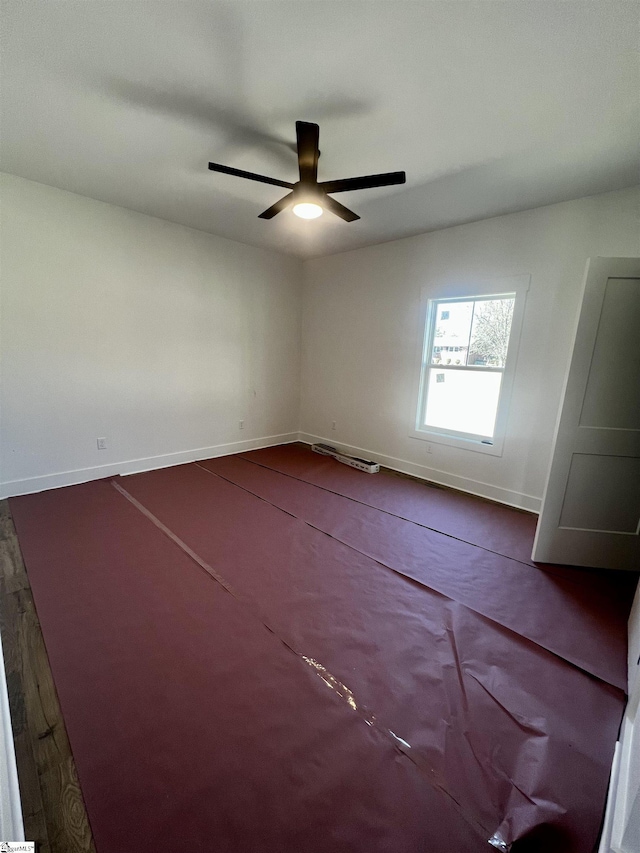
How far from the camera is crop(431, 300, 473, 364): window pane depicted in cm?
366

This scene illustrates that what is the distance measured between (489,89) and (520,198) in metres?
1.40

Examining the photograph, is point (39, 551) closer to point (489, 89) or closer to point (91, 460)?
point (91, 460)

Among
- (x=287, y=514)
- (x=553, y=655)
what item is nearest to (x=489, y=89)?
(x=553, y=655)

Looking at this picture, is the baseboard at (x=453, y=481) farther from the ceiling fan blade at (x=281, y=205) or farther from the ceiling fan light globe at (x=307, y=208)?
the ceiling fan blade at (x=281, y=205)

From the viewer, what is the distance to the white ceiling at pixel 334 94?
1389 mm

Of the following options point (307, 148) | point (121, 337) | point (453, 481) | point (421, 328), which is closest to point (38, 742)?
point (307, 148)

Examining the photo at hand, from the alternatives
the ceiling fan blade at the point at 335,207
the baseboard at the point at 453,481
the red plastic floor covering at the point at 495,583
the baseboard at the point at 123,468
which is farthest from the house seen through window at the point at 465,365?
the baseboard at the point at 123,468

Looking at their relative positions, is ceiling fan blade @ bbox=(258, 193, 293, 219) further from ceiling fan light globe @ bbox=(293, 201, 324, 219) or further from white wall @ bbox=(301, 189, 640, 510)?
white wall @ bbox=(301, 189, 640, 510)

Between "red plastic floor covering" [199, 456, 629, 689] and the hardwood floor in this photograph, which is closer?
the hardwood floor

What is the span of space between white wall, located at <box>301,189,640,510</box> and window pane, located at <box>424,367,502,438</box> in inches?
8.8

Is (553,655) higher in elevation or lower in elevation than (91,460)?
lower

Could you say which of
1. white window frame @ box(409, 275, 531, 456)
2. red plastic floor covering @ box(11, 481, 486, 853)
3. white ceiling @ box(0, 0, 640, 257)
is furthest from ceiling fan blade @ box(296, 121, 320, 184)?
red plastic floor covering @ box(11, 481, 486, 853)

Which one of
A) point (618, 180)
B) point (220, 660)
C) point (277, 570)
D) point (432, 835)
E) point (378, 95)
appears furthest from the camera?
point (618, 180)

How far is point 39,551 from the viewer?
2.38 meters
